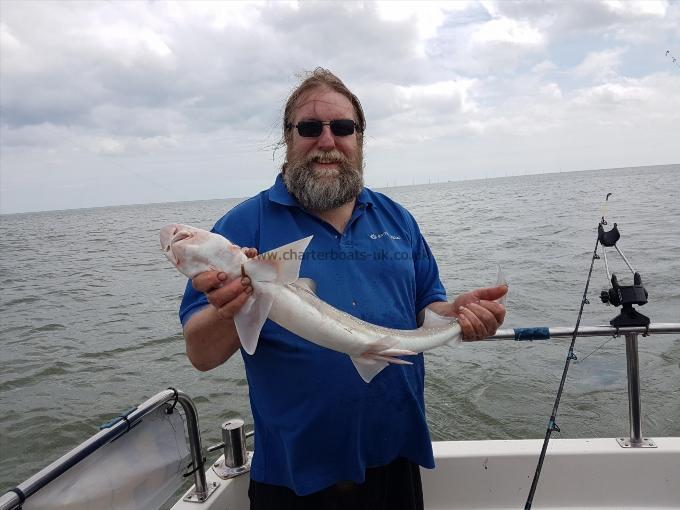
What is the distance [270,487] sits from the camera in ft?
9.20

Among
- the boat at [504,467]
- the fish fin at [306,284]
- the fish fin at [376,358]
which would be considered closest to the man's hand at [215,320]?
the fish fin at [306,284]

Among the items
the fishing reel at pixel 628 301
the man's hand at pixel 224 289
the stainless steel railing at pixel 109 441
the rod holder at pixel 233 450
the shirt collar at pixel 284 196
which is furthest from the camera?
the rod holder at pixel 233 450

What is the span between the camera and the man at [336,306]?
8.77 feet

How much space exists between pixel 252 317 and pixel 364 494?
1321 millimetres

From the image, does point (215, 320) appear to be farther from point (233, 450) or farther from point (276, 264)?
point (233, 450)

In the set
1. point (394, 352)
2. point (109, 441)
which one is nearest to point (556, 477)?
point (394, 352)

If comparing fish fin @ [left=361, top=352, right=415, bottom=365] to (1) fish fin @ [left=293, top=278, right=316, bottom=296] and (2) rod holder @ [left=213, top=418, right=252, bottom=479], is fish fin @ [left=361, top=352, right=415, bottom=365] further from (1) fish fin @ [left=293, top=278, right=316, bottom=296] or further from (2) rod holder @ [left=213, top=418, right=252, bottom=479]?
(2) rod holder @ [left=213, top=418, right=252, bottom=479]

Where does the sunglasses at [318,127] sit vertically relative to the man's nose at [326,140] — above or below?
above

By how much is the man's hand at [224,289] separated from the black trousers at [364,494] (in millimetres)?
1169

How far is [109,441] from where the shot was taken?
2.62 metres

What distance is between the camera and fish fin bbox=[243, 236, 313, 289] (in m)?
2.32

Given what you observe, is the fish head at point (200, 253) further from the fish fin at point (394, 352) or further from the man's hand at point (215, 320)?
the fish fin at point (394, 352)

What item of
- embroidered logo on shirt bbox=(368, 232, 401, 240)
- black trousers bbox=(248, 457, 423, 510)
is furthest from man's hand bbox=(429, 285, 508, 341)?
black trousers bbox=(248, 457, 423, 510)

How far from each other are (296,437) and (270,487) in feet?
1.33
